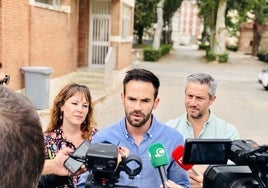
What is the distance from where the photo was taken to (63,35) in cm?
1380

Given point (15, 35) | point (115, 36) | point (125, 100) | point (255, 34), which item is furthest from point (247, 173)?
point (255, 34)

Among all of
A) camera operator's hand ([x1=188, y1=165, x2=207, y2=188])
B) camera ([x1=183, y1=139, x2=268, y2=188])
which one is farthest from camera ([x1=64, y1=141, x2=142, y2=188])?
camera operator's hand ([x1=188, y1=165, x2=207, y2=188])

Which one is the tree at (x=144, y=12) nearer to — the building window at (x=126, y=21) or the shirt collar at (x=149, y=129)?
the building window at (x=126, y=21)

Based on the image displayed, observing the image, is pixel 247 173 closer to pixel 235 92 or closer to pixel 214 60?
pixel 235 92

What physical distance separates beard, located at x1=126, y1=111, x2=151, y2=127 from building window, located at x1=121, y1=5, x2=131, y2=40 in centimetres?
1552

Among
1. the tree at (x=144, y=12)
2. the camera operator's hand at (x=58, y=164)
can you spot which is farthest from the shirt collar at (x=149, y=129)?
the tree at (x=144, y=12)

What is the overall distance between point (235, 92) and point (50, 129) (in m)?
15.1

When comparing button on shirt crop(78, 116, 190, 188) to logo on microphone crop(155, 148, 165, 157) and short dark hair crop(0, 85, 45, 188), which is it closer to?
logo on microphone crop(155, 148, 165, 157)

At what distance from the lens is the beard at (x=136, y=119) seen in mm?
2535

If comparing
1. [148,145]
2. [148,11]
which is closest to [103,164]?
[148,145]

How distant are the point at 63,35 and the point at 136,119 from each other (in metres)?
11.7

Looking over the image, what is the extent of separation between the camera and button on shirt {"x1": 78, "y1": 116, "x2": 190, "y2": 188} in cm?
242

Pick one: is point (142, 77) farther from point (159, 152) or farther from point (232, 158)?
point (232, 158)

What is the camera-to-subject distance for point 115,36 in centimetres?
1662
